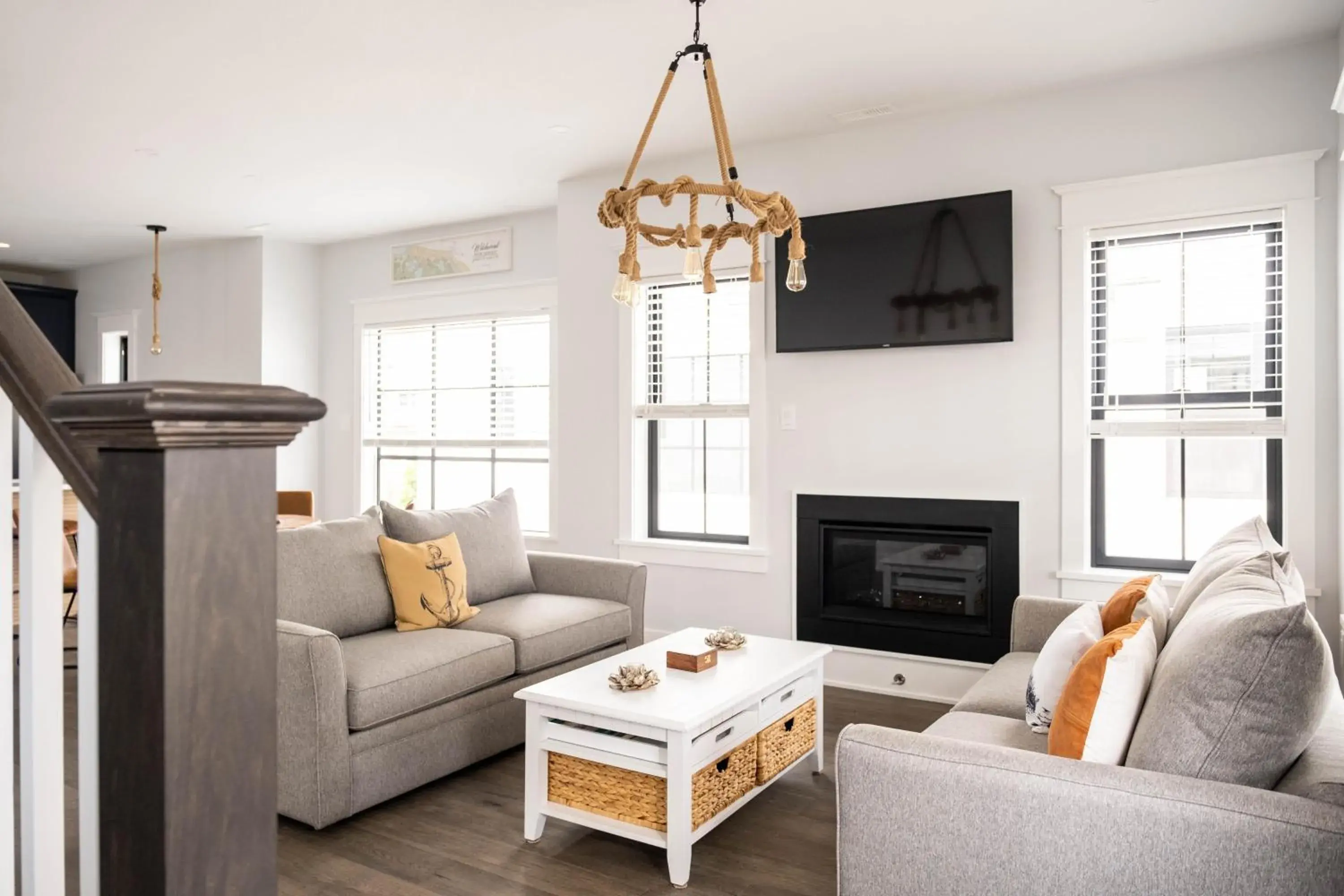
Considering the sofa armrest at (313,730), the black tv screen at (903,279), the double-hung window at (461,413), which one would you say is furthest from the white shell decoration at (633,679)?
the double-hung window at (461,413)

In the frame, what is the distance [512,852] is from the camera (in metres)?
2.74

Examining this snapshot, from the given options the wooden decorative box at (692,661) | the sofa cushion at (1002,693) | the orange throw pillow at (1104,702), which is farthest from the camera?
the wooden decorative box at (692,661)

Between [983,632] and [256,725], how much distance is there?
3.87m

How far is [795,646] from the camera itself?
344 centimetres

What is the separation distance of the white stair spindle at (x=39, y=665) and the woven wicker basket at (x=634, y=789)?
1876 mm

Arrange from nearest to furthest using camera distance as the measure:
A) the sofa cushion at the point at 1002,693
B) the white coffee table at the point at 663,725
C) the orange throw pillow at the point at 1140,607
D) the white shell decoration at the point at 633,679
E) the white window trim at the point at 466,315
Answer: the orange throw pillow at the point at 1140,607 → the white coffee table at the point at 663,725 → the sofa cushion at the point at 1002,693 → the white shell decoration at the point at 633,679 → the white window trim at the point at 466,315

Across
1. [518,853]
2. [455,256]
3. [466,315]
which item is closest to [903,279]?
[518,853]

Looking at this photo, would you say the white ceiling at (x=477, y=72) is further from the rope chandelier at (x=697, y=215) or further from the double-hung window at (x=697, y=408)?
the double-hung window at (x=697, y=408)

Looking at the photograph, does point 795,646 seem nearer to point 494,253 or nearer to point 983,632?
point 983,632

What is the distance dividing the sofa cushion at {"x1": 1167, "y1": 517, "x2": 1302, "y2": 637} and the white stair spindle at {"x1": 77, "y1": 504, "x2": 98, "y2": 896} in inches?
89.8

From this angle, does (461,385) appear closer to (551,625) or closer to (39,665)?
(551,625)

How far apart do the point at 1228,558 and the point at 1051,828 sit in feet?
4.11

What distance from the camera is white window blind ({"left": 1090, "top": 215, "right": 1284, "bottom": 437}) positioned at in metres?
3.75

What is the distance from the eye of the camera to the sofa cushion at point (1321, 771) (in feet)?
5.04
